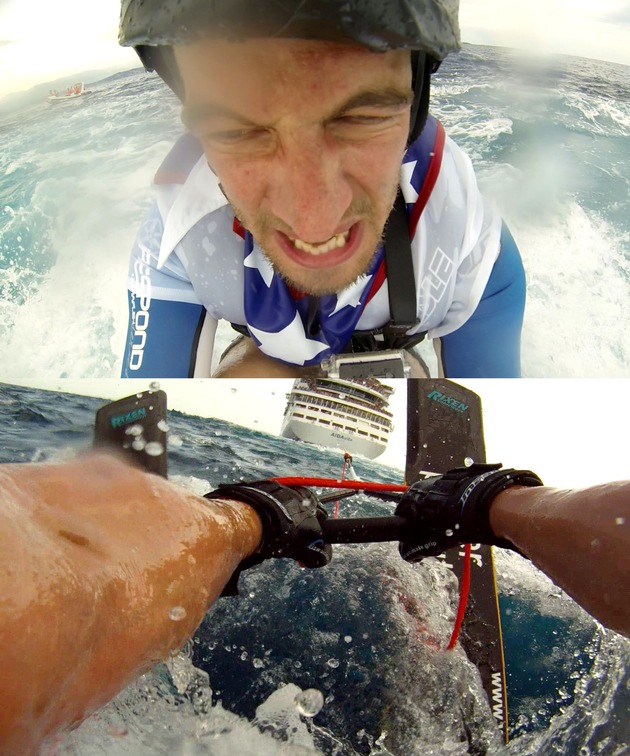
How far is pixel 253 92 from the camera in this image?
57 cm

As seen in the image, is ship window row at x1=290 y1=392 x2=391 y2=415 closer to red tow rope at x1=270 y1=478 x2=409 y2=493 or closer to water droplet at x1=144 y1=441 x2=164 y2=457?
red tow rope at x1=270 y1=478 x2=409 y2=493

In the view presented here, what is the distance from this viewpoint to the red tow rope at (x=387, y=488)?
878 millimetres

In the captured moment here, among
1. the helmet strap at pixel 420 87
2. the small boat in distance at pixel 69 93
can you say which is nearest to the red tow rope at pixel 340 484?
the helmet strap at pixel 420 87

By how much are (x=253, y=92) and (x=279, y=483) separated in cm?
52

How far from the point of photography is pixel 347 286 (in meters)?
0.90

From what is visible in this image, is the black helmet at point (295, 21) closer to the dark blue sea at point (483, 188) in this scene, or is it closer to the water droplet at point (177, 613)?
the water droplet at point (177, 613)

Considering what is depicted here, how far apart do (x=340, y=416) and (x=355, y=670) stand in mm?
409

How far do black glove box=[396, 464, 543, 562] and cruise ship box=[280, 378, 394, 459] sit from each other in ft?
0.72

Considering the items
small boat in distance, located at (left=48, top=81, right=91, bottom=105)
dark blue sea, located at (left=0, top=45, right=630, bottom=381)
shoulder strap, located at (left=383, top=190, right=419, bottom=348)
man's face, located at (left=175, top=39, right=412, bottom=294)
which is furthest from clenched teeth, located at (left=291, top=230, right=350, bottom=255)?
small boat in distance, located at (left=48, top=81, right=91, bottom=105)

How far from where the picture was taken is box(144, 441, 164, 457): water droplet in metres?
0.91

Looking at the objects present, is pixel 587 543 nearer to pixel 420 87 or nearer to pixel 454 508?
pixel 454 508

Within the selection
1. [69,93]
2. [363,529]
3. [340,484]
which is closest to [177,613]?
[363,529]

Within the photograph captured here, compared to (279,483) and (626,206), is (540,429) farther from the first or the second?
(626,206)

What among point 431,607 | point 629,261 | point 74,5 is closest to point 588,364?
point 629,261
